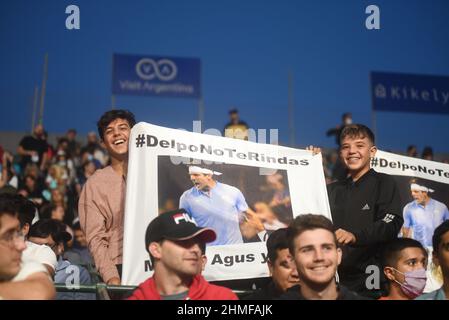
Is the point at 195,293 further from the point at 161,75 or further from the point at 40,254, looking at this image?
the point at 161,75

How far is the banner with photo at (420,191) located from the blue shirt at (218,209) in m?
1.46

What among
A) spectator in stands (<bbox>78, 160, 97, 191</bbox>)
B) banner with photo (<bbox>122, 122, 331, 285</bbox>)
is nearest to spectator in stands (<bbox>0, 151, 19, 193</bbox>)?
spectator in stands (<bbox>78, 160, 97, 191</bbox>)

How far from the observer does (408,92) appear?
1595 cm

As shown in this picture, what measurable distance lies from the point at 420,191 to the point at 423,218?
24 centimetres

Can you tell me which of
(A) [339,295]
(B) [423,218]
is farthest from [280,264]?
(B) [423,218]

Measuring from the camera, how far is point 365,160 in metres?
5.11

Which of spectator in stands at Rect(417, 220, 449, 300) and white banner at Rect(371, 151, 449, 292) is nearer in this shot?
spectator in stands at Rect(417, 220, 449, 300)

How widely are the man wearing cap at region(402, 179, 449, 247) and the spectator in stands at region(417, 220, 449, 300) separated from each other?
2.64 feet

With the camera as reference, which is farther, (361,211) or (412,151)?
(412,151)

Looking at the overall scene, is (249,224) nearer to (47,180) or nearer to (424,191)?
(424,191)

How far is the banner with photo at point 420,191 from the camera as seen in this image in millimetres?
5488

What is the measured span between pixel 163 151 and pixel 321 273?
1.47m

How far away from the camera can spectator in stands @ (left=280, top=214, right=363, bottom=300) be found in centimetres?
394

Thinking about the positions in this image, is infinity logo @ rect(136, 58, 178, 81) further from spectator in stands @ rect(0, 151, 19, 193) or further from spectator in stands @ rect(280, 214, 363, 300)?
spectator in stands @ rect(280, 214, 363, 300)
